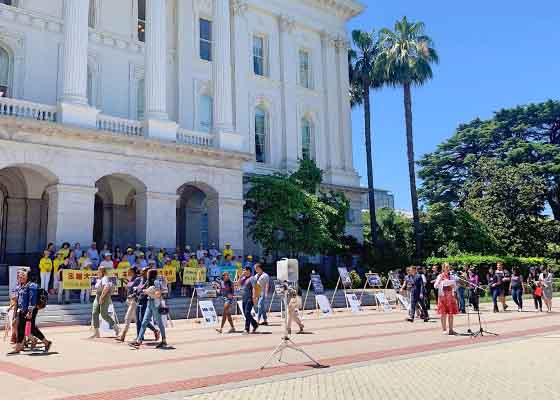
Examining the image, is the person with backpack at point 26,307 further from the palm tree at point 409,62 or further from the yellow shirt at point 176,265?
the palm tree at point 409,62

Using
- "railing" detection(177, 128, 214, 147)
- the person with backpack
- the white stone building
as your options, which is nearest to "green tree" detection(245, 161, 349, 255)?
the white stone building

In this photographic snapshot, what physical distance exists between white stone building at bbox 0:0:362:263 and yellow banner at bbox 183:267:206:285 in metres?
4.21

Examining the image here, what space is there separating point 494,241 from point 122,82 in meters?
26.0

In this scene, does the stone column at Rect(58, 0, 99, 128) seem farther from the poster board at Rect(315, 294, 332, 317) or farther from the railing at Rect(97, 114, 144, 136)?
the poster board at Rect(315, 294, 332, 317)

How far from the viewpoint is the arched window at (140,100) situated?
29594mm

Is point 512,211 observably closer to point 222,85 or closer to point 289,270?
point 222,85

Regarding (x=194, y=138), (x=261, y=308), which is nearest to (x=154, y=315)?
(x=261, y=308)

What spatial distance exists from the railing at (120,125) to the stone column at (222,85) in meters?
4.12

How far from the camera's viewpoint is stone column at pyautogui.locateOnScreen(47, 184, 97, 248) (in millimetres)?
22531

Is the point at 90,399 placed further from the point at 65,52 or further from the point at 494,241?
the point at 494,241

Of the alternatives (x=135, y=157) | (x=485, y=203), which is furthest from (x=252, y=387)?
(x=485, y=203)

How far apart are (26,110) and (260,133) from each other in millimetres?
15513

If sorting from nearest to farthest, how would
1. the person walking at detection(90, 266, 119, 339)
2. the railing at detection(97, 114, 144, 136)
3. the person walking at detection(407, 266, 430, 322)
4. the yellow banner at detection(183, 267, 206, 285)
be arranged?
1. the person walking at detection(90, 266, 119, 339)
2. the person walking at detection(407, 266, 430, 322)
3. the yellow banner at detection(183, 267, 206, 285)
4. the railing at detection(97, 114, 144, 136)

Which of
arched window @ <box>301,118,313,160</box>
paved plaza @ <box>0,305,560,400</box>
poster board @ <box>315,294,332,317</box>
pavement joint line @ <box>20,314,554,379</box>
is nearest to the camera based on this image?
paved plaza @ <box>0,305,560,400</box>
